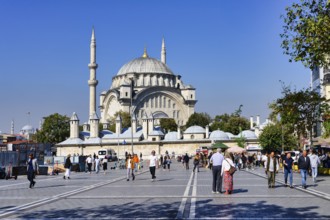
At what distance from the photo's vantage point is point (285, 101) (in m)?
29.0

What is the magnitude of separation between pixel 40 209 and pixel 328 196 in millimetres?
8203

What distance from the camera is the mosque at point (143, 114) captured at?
8506 cm

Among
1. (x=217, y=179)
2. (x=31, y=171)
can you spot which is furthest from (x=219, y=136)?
(x=217, y=179)

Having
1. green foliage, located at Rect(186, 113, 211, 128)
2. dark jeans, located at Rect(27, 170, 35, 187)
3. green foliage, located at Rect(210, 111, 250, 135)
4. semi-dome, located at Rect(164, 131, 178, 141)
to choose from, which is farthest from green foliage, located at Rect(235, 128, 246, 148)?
dark jeans, located at Rect(27, 170, 35, 187)

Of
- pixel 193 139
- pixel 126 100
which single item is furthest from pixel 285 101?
pixel 126 100

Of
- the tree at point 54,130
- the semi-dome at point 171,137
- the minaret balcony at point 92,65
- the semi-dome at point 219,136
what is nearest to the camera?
the semi-dome at point 219,136

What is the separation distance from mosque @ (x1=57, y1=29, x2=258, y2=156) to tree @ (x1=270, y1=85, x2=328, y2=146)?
49.5 metres

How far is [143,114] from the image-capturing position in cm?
12069

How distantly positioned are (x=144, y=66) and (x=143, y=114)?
62.6ft

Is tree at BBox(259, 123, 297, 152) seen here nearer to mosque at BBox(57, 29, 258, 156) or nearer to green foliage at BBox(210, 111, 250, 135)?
mosque at BBox(57, 29, 258, 156)

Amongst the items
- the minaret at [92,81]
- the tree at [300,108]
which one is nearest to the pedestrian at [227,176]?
the tree at [300,108]

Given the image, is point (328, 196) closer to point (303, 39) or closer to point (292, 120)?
point (303, 39)

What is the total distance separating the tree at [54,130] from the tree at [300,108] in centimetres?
7075

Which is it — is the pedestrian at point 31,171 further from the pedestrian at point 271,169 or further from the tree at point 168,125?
the tree at point 168,125
